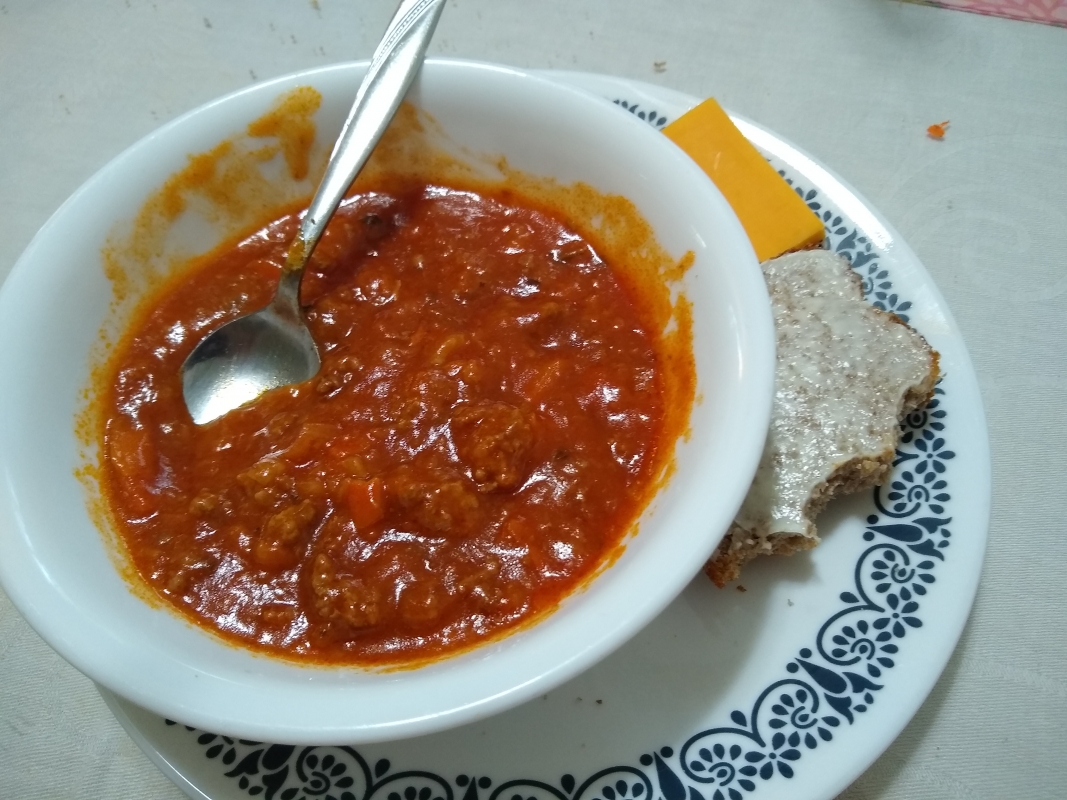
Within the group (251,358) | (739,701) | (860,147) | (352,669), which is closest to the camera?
(352,669)

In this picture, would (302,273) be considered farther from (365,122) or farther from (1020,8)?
(1020,8)

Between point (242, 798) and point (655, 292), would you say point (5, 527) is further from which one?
point (655, 292)

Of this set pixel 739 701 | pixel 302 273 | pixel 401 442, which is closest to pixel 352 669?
pixel 401 442

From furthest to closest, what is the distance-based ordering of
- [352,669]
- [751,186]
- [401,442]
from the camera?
[751,186]
[401,442]
[352,669]

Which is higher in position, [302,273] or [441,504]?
[302,273]

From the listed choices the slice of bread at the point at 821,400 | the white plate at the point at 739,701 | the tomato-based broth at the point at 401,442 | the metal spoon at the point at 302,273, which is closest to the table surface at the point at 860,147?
the white plate at the point at 739,701

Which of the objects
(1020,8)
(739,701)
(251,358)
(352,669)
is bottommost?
(739,701)
